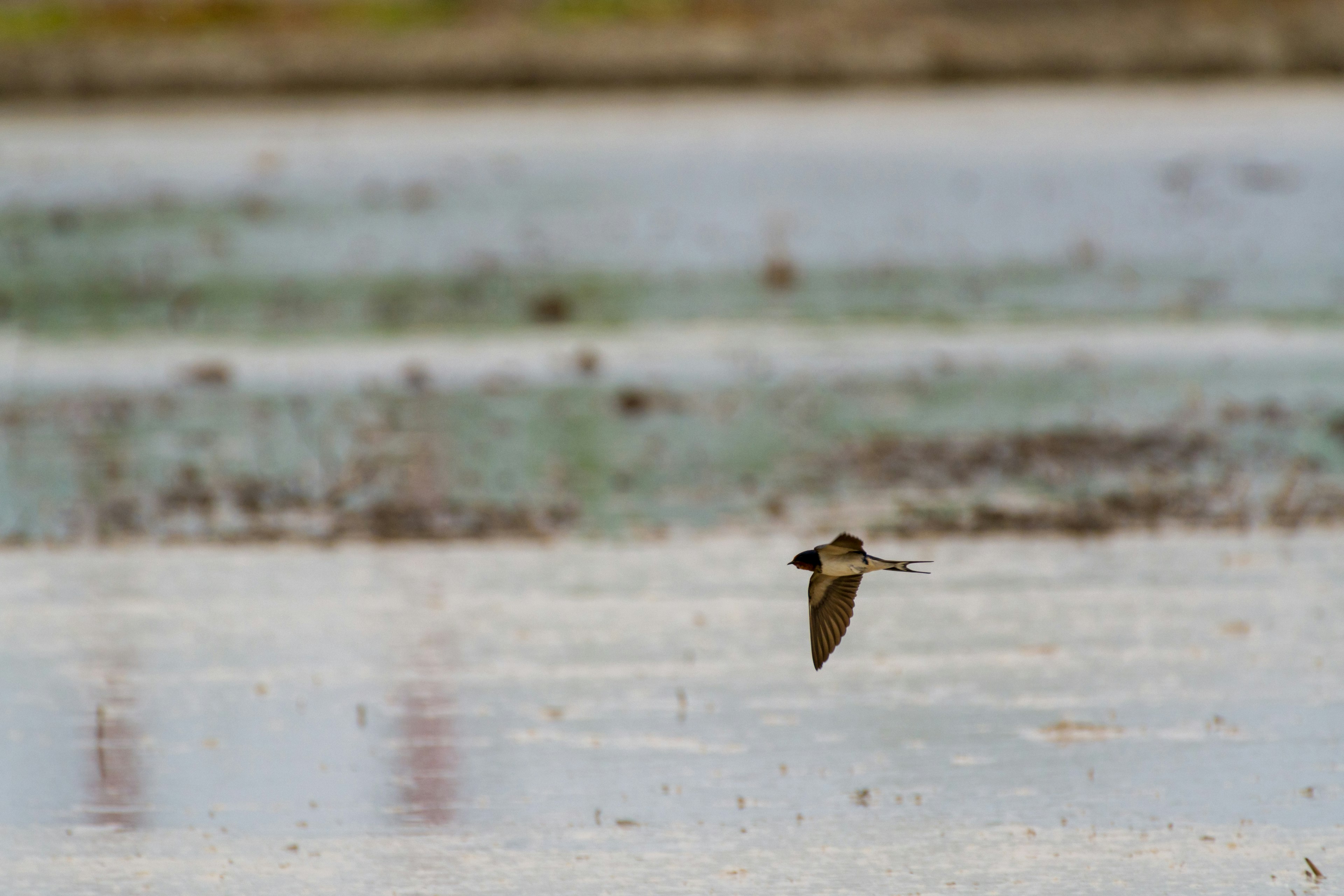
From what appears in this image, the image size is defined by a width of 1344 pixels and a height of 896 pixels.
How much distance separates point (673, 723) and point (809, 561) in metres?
1.65

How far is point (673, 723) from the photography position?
23.7 feet

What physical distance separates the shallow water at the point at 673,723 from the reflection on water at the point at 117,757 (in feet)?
0.05

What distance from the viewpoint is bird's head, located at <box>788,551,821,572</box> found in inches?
223

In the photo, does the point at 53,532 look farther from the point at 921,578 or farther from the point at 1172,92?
the point at 1172,92

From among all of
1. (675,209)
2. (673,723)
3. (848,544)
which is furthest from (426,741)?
(675,209)

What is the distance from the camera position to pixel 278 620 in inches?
353

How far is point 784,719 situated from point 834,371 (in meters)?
9.50

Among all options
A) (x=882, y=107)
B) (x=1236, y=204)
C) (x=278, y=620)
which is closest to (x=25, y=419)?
(x=278, y=620)

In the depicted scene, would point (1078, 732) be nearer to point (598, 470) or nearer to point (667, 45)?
point (598, 470)

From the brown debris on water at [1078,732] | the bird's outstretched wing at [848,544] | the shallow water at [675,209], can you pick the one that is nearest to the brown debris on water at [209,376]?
the shallow water at [675,209]

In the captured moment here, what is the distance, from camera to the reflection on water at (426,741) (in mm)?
6461

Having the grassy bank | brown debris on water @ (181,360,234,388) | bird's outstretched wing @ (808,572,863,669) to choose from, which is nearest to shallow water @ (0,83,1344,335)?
the grassy bank

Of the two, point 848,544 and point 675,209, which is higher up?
point 675,209

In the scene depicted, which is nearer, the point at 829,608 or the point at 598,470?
the point at 829,608
